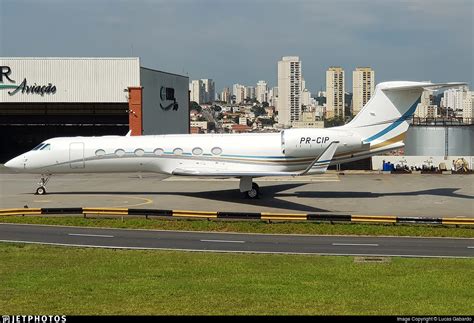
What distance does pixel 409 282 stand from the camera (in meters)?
17.5

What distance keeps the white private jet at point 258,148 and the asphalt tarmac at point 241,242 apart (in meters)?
9.08

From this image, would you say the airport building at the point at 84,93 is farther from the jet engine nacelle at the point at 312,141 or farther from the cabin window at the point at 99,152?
the jet engine nacelle at the point at 312,141

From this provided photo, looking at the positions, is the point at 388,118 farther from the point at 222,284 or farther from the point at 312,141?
the point at 222,284

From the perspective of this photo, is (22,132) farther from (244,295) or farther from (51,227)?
(244,295)

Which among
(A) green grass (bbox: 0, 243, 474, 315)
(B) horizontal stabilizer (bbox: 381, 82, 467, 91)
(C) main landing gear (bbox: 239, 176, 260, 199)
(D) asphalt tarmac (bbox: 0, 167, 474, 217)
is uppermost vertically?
(B) horizontal stabilizer (bbox: 381, 82, 467, 91)

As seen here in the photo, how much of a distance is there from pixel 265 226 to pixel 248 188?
892 centimetres

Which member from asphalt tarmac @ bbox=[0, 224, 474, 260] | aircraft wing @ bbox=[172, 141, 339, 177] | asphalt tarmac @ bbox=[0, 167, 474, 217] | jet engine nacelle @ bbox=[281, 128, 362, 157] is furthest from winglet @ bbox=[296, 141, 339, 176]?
asphalt tarmac @ bbox=[0, 224, 474, 260]

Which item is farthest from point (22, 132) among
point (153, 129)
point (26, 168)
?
point (26, 168)

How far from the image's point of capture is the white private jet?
37.3 m

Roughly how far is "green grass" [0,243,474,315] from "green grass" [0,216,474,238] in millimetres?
5800

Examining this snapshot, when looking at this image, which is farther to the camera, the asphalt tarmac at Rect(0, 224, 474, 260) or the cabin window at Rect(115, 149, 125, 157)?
the cabin window at Rect(115, 149, 125, 157)

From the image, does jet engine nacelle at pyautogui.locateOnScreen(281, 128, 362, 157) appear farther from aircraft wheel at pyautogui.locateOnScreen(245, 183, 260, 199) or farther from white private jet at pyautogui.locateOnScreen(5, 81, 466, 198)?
aircraft wheel at pyautogui.locateOnScreen(245, 183, 260, 199)

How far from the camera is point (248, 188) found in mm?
38531

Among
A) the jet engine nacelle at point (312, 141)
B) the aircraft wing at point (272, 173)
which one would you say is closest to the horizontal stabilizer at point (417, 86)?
the jet engine nacelle at point (312, 141)
